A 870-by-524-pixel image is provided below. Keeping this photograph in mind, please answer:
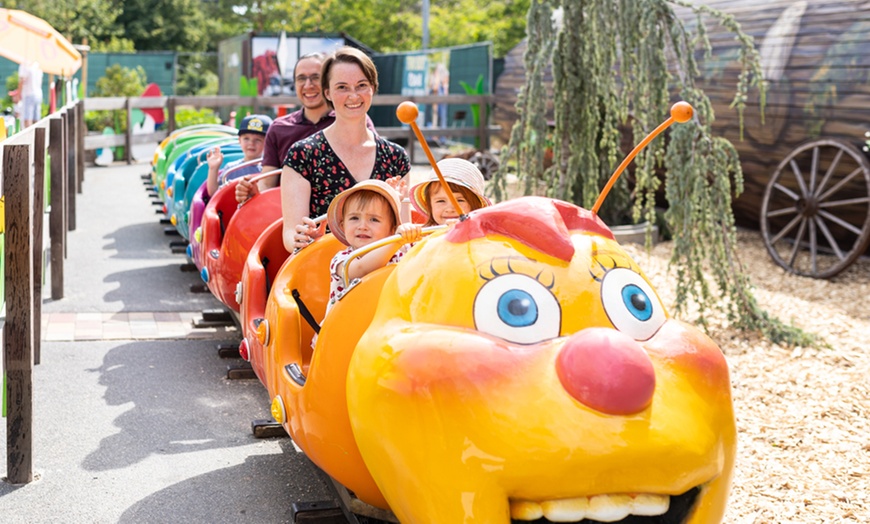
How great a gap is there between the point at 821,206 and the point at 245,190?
5240 mm

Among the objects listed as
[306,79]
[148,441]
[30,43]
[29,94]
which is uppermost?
[30,43]

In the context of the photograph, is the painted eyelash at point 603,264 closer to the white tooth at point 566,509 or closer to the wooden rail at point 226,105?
the white tooth at point 566,509

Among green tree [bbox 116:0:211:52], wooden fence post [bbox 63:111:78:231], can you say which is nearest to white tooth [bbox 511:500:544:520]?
wooden fence post [bbox 63:111:78:231]

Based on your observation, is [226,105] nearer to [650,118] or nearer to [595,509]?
[650,118]

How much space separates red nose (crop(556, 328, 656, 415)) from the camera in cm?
230

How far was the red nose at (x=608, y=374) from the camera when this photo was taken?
230 centimetres

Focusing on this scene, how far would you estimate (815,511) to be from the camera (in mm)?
3725

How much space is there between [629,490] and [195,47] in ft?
161

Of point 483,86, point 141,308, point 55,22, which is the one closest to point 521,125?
point 141,308

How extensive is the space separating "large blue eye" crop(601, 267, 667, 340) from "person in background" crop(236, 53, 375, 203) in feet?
10.1

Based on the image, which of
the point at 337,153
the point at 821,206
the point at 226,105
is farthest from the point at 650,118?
the point at 226,105

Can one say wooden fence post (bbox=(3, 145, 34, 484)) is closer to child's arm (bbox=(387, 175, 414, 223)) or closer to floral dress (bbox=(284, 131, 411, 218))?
floral dress (bbox=(284, 131, 411, 218))

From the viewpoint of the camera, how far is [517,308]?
251cm

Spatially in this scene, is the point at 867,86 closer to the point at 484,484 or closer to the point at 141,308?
the point at 141,308
